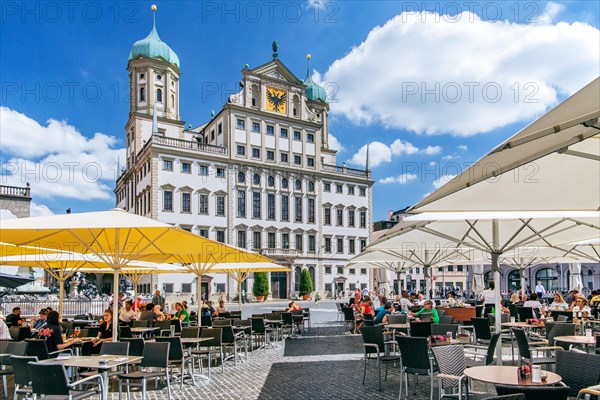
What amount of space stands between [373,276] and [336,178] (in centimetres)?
1468

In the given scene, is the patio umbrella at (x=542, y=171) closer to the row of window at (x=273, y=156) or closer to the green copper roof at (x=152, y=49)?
the row of window at (x=273, y=156)

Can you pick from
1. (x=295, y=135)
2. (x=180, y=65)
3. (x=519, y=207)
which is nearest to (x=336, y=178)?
(x=295, y=135)

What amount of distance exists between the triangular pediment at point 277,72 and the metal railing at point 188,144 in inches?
367

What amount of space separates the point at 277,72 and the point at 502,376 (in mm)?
54553

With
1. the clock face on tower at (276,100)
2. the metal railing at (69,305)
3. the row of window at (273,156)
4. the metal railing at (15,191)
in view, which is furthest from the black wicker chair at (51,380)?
the clock face on tower at (276,100)

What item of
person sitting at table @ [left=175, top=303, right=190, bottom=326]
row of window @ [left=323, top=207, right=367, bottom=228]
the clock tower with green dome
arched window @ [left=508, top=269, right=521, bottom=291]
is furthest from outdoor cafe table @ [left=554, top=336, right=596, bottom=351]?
arched window @ [left=508, top=269, right=521, bottom=291]

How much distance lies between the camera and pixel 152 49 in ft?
194

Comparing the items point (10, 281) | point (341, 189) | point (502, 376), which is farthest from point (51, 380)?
point (341, 189)

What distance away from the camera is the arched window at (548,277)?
211 feet

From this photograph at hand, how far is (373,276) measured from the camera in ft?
220

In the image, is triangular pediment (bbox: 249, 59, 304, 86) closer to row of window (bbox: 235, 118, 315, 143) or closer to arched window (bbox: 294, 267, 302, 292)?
row of window (bbox: 235, 118, 315, 143)

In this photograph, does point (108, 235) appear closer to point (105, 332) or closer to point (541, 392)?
point (105, 332)

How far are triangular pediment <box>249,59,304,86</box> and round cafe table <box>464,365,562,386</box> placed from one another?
171ft

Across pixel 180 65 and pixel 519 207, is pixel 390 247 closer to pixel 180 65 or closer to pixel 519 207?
pixel 519 207
